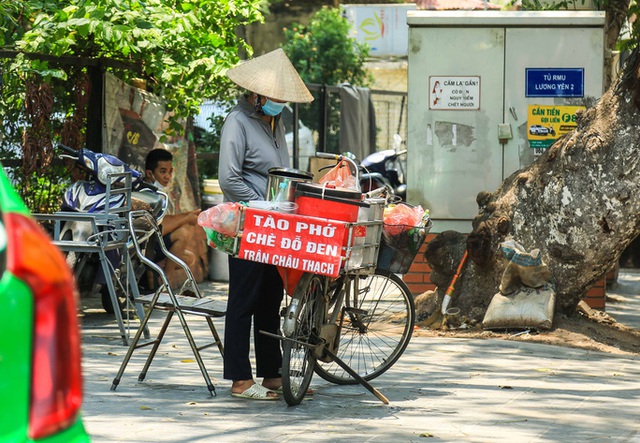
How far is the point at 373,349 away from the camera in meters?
7.25

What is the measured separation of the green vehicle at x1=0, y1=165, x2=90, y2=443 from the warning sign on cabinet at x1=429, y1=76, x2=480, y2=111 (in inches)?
296

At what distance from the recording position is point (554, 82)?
9.97 meters

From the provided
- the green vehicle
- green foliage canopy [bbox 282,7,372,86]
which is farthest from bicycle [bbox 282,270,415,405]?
green foliage canopy [bbox 282,7,372,86]

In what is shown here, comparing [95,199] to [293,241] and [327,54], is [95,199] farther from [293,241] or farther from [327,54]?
[327,54]

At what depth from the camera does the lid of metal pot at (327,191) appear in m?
6.17

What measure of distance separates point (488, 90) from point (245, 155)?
157 inches

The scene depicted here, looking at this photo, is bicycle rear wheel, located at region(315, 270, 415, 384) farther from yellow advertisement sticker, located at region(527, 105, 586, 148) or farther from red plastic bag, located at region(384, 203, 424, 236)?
yellow advertisement sticker, located at region(527, 105, 586, 148)

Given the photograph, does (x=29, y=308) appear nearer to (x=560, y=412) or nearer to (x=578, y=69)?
(x=560, y=412)

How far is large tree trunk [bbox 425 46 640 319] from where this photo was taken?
28.0ft

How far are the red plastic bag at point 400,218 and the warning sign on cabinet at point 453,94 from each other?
336 centimetres

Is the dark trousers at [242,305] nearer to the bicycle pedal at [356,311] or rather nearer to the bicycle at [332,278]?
the bicycle at [332,278]

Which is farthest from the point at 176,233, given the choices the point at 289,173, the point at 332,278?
the point at 289,173

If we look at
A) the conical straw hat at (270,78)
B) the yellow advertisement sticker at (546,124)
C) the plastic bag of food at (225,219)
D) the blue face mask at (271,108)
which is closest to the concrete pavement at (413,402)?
the plastic bag of food at (225,219)

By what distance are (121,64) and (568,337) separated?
4530 millimetres
